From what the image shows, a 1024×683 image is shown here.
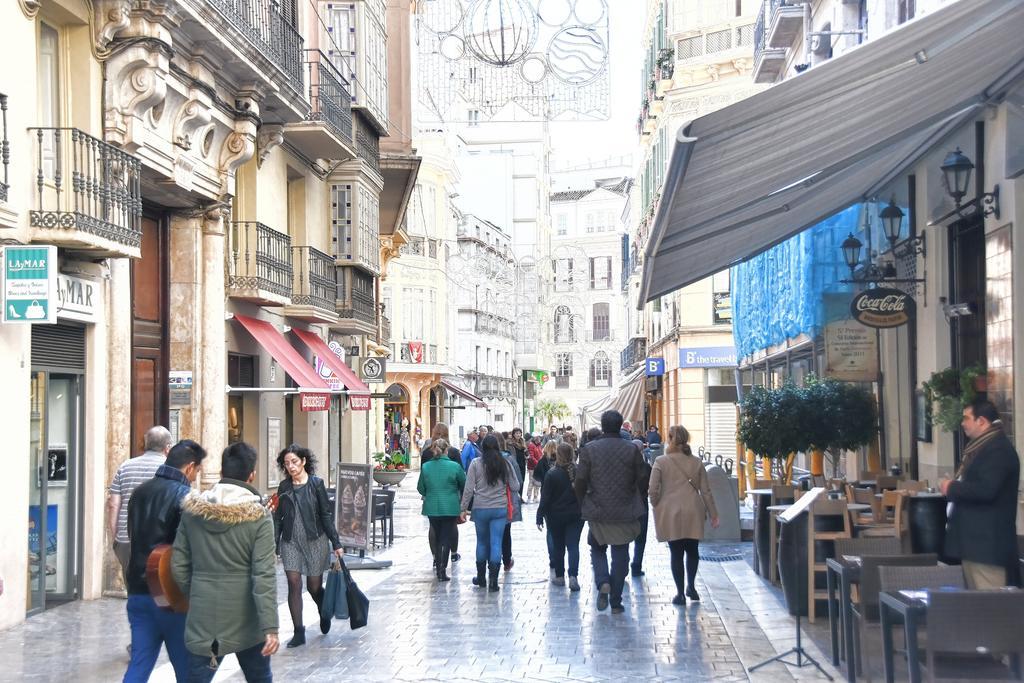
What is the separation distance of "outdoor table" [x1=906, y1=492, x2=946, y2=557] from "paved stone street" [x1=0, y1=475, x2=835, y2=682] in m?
1.32

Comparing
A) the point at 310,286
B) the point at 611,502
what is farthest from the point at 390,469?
the point at 611,502

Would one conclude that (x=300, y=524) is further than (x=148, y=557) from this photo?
Yes

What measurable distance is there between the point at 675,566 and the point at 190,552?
6784 millimetres

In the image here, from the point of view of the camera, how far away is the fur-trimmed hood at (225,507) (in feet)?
22.7

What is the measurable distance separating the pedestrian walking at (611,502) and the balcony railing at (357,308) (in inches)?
518

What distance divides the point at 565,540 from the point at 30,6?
24.8 ft

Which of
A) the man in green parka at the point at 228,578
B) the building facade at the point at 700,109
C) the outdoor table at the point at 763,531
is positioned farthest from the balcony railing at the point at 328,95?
→ the building facade at the point at 700,109

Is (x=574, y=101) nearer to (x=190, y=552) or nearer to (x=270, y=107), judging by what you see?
(x=190, y=552)

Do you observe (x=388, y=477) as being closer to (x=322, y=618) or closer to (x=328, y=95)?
(x=328, y=95)

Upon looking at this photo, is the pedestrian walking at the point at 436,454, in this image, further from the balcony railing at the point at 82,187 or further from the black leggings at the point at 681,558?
the balcony railing at the point at 82,187

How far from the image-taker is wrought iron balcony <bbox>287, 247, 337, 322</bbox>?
22.2 m

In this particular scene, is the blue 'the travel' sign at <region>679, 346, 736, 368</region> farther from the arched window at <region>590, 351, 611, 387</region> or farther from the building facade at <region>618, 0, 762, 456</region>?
the arched window at <region>590, 351, 611, 387</region>

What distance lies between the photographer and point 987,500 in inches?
324

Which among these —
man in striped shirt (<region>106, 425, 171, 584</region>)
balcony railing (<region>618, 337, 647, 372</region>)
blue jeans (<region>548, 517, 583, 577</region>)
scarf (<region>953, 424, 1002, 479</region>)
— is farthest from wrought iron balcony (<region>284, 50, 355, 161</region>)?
balcony railing (<region>618, 337, 647, 372</region>)
